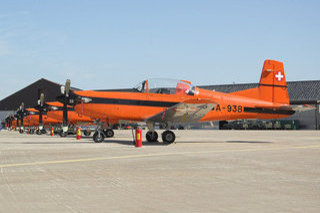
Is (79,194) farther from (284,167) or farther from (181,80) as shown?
(181,80)

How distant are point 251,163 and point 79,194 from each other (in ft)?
17.5

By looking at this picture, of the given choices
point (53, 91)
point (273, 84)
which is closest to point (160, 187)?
point (273, 84)

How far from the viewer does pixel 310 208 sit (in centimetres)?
431

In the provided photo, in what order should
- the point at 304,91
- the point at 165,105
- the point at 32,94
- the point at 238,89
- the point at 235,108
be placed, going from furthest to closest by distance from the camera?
the point at 32,94
the point at 238,89
the point at 304,91
the point at 235,108
the point at 165,105

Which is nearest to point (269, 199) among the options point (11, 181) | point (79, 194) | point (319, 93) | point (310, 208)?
point (310, 208)

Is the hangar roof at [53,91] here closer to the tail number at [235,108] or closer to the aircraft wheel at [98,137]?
the tail number at [235,108]

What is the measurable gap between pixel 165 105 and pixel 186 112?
4.05ft

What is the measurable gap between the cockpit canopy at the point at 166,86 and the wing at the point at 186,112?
43.6 inches

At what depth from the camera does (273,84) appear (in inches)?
754

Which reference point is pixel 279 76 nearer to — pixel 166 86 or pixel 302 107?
pixel 302 107

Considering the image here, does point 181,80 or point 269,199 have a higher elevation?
point 181,80

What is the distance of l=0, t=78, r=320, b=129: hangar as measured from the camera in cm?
5916

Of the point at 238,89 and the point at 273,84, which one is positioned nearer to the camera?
the point at 273,84

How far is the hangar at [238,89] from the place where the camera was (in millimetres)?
59156
